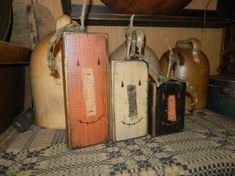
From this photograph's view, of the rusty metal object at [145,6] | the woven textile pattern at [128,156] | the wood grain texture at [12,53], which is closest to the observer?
the woven textile pattern at [128,156]

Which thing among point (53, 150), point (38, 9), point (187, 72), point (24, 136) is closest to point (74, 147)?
point (53, 150)

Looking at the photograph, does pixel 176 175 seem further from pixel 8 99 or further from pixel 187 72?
pixel 8 99

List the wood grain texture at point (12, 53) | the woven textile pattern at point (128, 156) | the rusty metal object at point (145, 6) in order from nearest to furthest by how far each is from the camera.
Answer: the woven textile pattern at point (128, 156), the wood grain texture at point (12, 53), the rusty metal object at point (145, 6)

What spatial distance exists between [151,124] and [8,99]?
1.47 ft

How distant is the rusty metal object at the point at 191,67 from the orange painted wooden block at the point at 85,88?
326 millimetres

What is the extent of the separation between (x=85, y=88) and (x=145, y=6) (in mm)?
385

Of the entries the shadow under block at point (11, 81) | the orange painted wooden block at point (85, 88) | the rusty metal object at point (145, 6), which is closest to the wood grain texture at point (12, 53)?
the shadow under block at point (11, 81)

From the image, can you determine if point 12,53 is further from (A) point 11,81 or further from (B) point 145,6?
(B) point 145,6

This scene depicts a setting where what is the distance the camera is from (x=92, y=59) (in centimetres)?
47

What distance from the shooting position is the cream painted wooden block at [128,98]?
1.60 ft

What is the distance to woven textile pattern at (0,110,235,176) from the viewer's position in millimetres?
393

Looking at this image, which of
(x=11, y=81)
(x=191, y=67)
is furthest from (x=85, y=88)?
(x=191, y=67)

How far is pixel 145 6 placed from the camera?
66cm

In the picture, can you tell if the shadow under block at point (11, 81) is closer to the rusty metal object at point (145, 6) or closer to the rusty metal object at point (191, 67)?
the rusty metal object at point (145, 6)
